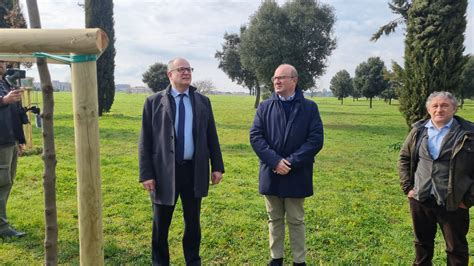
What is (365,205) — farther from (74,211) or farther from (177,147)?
(74,211)

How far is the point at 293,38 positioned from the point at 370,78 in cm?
2947

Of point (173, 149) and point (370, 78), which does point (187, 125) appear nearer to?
point (173, 149)

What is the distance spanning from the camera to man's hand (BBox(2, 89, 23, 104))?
4426 millimetres

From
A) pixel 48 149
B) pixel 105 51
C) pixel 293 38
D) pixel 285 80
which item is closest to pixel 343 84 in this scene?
pixel 293 38

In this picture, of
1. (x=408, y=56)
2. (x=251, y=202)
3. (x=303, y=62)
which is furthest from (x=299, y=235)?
(x=303, y=62)

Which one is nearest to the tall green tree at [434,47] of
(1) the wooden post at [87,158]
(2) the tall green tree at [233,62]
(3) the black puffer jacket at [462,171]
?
(3) the black puffer jacket at [462,171]

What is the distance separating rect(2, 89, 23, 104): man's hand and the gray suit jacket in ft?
5.51

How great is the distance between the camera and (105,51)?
74.2 ft

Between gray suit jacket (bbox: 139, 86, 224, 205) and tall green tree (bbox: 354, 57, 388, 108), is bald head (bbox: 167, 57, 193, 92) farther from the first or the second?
tall green tree (bbox: 354, 57, 388, 108)

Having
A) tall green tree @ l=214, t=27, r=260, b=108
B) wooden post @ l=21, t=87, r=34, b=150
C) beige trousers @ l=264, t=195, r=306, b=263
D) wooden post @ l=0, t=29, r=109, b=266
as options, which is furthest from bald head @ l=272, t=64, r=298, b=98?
tall green tree @ l=214, t=27, r=260, b=108

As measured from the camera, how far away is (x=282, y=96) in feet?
13.5

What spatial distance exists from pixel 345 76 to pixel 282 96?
63.9 metres

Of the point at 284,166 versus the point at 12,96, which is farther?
the point at 12,96

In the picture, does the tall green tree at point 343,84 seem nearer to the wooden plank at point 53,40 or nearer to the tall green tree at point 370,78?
the tall green tree at point 370,78
